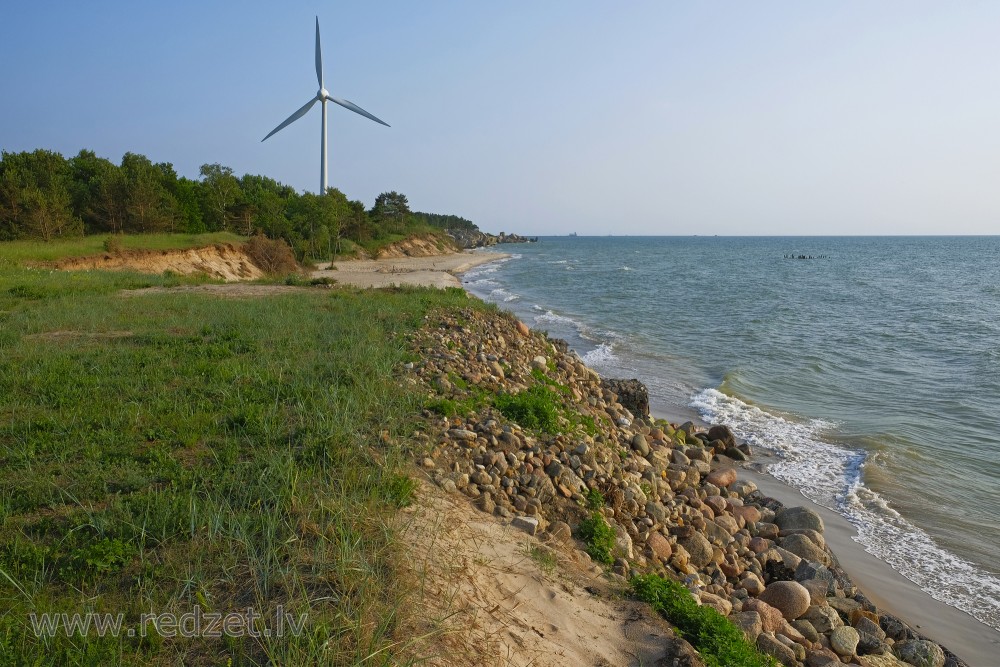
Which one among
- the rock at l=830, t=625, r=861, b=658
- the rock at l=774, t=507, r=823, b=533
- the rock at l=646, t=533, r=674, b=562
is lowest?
the rock at l=830, t=625, r=861, b=658

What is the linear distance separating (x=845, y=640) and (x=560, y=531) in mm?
3505

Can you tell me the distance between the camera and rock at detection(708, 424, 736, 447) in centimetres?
1288

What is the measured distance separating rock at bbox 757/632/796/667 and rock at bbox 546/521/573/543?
2.21m

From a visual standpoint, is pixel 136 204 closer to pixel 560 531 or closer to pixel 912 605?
pixel 560 531

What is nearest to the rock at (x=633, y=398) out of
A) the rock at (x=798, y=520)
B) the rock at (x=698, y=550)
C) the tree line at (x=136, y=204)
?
the rock at (x=798, y=520)

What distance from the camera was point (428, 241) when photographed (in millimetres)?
99312

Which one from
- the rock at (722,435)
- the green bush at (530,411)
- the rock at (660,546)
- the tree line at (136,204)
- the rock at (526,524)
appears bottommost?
the rock at (722,435)

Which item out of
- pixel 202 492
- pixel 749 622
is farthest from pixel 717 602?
pixel 202 492

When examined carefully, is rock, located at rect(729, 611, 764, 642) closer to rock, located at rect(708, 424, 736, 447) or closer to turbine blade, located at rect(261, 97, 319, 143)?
rock, located at rect(708, 424, 736, 447)

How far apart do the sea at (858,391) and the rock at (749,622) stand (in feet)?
12.7

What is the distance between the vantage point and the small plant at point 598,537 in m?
6.34

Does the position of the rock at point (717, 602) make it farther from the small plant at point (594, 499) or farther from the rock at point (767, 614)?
the small plant at point (594, 499)

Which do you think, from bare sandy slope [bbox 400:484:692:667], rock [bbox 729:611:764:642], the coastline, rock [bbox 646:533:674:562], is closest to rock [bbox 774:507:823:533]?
the coastline

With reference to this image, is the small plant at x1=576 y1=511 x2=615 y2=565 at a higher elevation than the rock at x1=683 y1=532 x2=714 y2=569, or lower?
higher
